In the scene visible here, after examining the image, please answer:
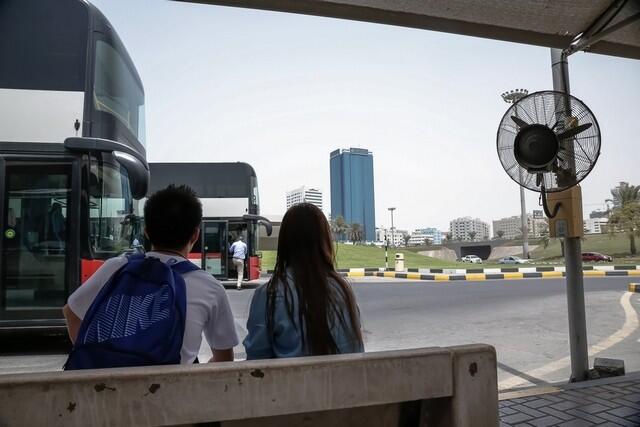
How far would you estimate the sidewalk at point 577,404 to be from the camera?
305 cm

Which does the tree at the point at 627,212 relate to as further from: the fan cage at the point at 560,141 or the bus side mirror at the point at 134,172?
the bus side mirror at the point at 134,172

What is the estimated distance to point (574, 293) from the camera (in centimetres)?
430

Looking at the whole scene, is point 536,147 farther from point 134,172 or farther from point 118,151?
point 118,151

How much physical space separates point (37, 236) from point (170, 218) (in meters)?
5.00

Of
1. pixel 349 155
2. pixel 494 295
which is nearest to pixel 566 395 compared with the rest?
pixel 494 295

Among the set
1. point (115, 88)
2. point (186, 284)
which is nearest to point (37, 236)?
point (115, 88)

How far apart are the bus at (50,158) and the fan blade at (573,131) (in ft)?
16.6

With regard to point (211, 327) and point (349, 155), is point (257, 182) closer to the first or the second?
point (211, 327)

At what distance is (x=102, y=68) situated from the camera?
6.05 meters

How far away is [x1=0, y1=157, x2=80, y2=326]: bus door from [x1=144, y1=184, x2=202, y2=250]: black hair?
463cm

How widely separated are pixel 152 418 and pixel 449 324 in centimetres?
704

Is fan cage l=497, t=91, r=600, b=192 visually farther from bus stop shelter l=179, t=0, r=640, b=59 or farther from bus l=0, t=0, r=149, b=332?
bus l=0, t=0, r=149, b=332

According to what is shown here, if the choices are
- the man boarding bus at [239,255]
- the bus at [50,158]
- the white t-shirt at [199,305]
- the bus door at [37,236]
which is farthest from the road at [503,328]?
the white t-shirt at [199,305]

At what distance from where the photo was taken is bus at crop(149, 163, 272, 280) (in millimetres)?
14445
